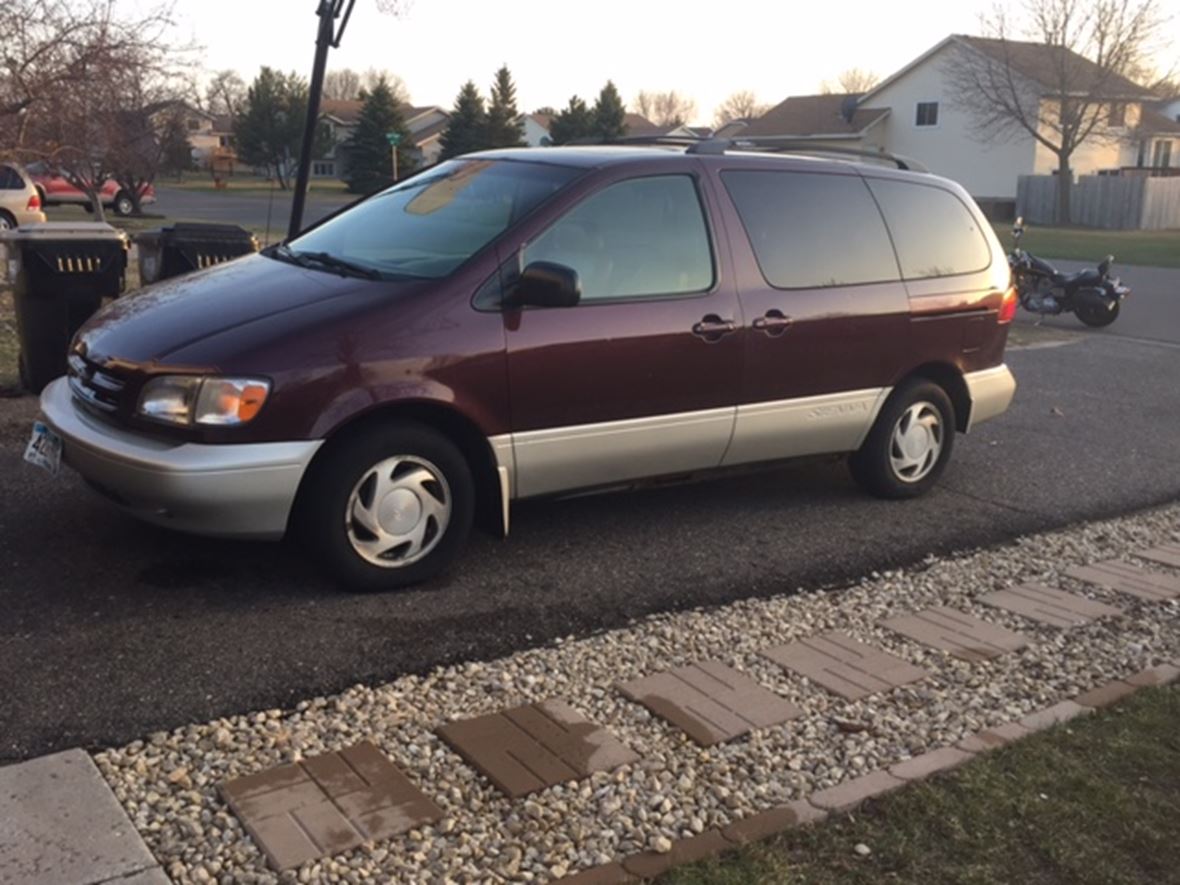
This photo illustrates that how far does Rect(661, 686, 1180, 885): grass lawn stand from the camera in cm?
315

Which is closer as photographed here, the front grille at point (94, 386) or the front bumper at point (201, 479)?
the front bumper at point (201, 479)

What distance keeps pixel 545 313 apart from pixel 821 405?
68.6 inches

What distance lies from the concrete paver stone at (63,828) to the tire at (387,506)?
1410 mm

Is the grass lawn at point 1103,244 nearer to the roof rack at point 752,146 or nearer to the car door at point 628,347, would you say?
the roof rack at point 752,146

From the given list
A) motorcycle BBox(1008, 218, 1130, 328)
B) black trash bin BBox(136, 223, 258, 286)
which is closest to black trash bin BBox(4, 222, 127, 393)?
black trash bin BBox(136, 223, 258, 286)

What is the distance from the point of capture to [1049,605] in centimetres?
524

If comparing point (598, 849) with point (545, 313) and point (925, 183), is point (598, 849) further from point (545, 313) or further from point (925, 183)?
point (925, 183)

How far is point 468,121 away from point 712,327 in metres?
51.8

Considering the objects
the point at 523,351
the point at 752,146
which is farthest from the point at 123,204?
the point at 523,351

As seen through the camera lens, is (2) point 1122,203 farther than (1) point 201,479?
Yes

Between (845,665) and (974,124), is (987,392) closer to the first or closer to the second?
(845,665)

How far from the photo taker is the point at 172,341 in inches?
183

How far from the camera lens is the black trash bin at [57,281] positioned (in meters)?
7.78

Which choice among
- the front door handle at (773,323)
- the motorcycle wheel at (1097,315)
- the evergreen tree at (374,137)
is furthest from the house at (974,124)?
the front door handle at (773,323)
